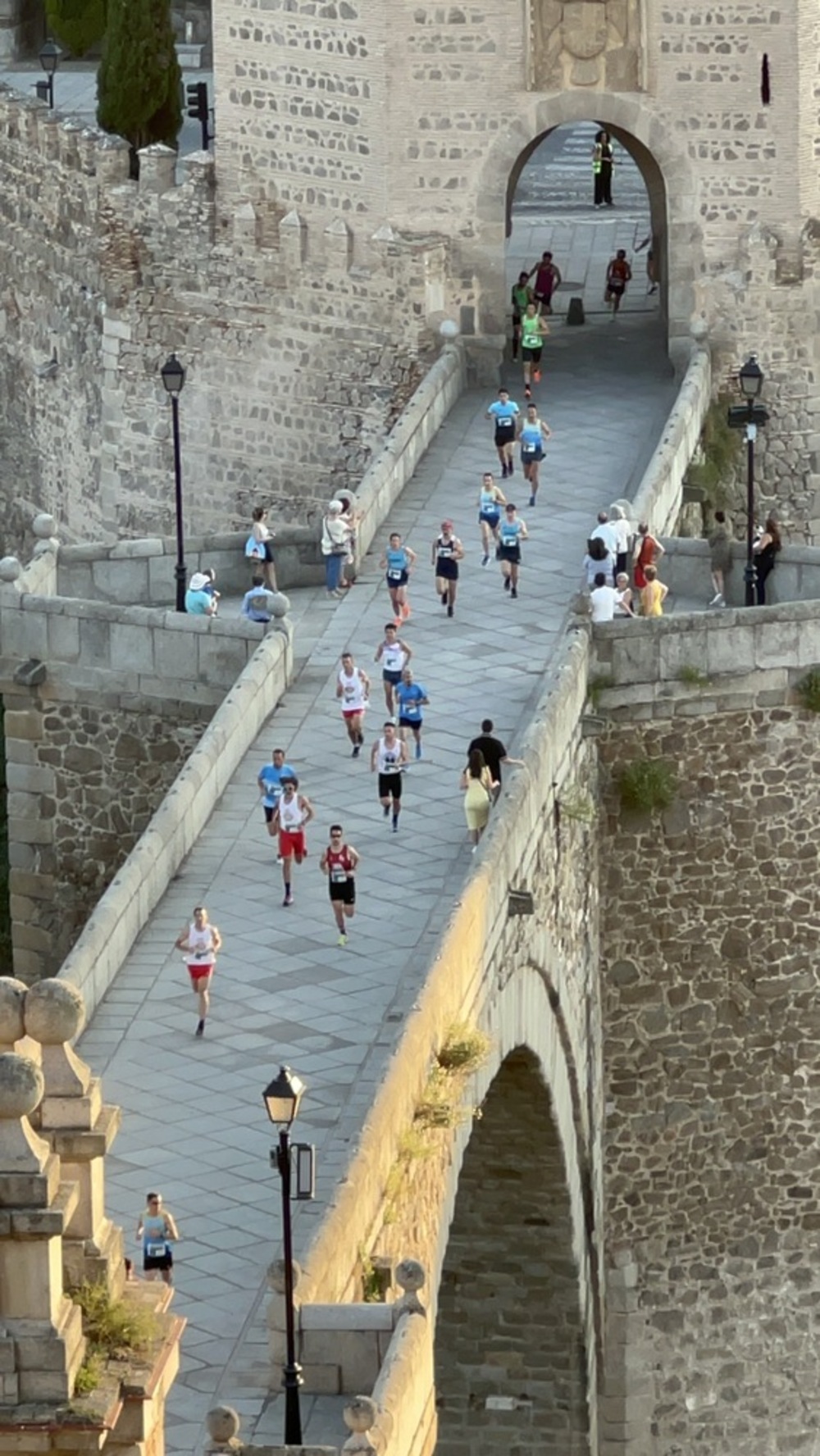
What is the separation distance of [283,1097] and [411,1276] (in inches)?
69.4

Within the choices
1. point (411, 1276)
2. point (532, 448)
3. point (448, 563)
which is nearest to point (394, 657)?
point (448, 563)

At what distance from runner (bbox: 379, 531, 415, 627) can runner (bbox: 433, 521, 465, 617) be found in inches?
13.3

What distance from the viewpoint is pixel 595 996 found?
4741 cm

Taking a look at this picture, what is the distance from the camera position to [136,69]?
65.5 m

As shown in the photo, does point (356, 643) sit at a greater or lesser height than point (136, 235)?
lesser

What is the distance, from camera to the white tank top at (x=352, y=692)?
4303 centimetres

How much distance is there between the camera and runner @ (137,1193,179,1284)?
32188 mm

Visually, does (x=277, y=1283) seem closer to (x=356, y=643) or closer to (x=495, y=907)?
(x=495, y=907)

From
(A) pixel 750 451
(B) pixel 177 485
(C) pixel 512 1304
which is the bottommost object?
(C) pixel 512 1304

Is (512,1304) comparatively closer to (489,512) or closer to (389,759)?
(389,759)

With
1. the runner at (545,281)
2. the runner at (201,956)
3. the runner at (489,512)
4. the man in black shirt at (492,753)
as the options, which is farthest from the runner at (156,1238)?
the runner at (545,281)

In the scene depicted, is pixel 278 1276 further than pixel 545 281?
A: No

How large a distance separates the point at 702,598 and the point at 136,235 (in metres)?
14.4

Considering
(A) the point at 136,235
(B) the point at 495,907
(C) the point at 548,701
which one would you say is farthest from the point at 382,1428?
(A) the point at 136,235
